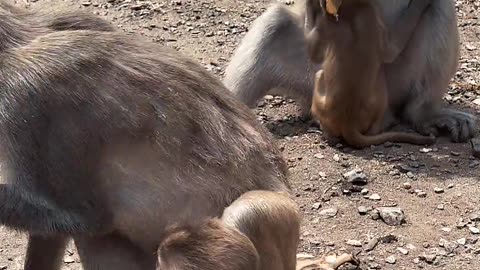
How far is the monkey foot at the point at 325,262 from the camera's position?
5.65 metres

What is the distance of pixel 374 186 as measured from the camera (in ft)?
23.1

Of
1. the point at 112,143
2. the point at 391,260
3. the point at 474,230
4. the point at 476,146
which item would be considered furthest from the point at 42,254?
the point at 476,146

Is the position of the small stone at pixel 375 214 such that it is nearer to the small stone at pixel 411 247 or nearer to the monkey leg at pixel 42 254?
the small stone at pixel 411 247

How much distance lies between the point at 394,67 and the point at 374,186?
5.79 feet

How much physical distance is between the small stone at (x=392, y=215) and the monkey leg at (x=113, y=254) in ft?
7.37

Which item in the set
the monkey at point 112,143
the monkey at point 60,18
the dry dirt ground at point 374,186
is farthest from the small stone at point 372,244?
the monkey at point 60,18

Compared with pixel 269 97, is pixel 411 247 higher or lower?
higher

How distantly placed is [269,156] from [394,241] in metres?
1.68

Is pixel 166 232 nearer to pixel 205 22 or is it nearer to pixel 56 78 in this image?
pixel 56 78

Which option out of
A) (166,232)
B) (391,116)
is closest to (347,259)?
(166,232)

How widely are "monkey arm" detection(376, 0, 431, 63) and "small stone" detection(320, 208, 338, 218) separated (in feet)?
6.41

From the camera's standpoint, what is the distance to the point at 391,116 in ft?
27.8

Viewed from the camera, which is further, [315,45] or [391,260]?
[315,45]

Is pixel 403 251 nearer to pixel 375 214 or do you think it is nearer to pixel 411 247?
pixel 411 247
